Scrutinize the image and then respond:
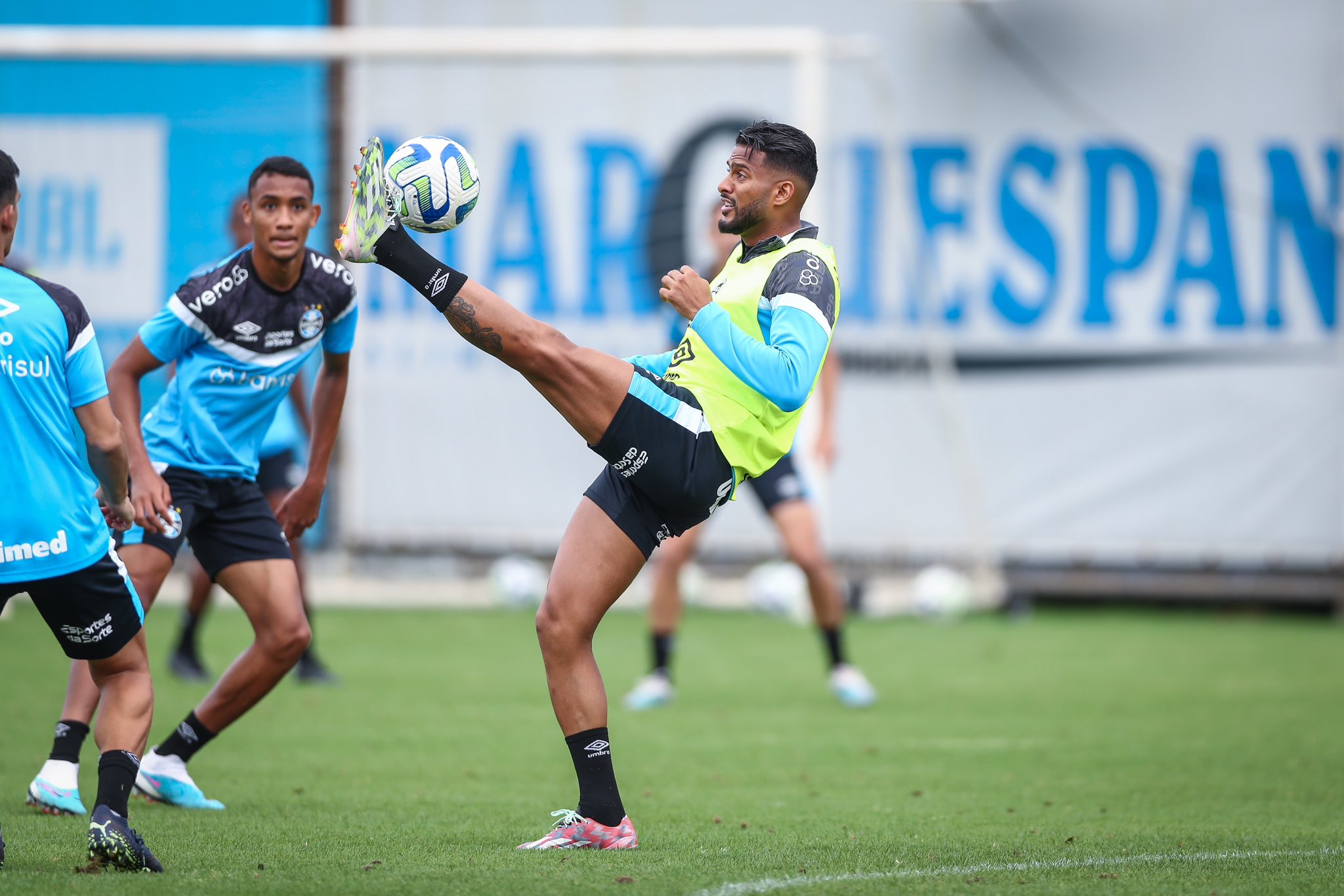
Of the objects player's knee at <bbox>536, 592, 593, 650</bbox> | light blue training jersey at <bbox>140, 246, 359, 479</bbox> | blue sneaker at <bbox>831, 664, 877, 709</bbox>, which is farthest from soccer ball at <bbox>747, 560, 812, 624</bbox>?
player's knee at <bbox>536, 592, 593, 650</bbox>

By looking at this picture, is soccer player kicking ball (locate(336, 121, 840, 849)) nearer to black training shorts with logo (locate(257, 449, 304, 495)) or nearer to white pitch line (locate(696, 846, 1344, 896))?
white pitch line (locate(696, 846, 1344, 896))

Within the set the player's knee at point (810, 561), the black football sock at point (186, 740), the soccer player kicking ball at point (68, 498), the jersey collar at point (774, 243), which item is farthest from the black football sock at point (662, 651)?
the soccer player kicking ball at point (68, 498)

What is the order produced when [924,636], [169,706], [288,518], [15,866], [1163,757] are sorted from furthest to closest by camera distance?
[924,636], [169,706], [1163,757], [288,518], [15,866]

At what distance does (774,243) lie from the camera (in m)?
5.12

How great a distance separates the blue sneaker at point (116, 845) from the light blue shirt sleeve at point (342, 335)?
2215mm

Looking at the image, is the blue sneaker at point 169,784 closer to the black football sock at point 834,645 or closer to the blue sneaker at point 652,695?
the blue sneaker at point 652,695

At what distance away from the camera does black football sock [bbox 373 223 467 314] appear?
479 cm

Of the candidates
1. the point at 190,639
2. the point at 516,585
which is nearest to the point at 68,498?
the point at 190,639

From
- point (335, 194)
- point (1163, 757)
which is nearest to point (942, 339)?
point (335, 194)

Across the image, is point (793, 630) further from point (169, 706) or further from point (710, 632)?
point (169, 706)

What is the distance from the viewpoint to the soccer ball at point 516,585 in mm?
13438

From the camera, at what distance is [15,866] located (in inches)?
177

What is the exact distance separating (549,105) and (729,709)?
697cm

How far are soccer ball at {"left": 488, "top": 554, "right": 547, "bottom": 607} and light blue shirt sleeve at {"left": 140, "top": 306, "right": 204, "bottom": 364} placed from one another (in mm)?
7768
